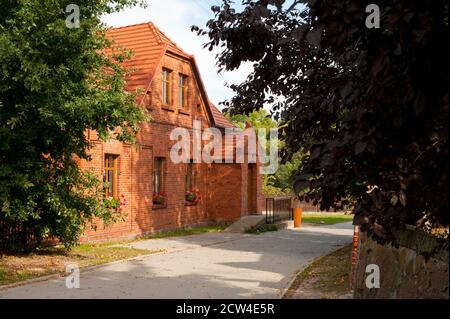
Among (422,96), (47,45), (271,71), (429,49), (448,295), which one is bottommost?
(448,295)

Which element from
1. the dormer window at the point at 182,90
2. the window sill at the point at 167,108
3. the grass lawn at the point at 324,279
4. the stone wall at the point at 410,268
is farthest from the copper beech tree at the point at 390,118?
the dormer window at the point at 182,90

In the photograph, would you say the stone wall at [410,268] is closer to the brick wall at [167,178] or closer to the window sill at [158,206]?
the brick wall at [167,178]

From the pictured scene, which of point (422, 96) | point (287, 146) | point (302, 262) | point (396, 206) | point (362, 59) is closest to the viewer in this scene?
point (422, 96)

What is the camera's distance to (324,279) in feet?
32.1

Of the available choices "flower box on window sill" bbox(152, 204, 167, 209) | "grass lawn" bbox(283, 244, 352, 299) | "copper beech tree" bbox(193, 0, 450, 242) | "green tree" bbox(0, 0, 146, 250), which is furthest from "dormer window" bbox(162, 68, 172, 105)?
"copper beech tree" bbox(193, 0, 450, 242)

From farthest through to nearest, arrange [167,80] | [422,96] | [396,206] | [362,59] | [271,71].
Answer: [167,80]
[271,71]
[362,59]
[396,206]
[422,96]

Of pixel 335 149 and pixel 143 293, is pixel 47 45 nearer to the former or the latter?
pixel 143 293

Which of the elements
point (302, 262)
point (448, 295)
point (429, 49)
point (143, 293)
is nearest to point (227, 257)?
point (302, 262)

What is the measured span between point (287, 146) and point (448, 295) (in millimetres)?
3562

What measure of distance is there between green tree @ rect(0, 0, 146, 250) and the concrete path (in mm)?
1998

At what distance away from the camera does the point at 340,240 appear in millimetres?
17719

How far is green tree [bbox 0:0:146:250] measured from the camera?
10.1 metres

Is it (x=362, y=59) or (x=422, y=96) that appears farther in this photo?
(x=362, y=59)

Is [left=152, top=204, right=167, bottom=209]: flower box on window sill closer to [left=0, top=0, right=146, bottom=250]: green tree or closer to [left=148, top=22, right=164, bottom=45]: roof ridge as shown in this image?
[left=148, top=22, right=164, bottom=45]: roof ridge
